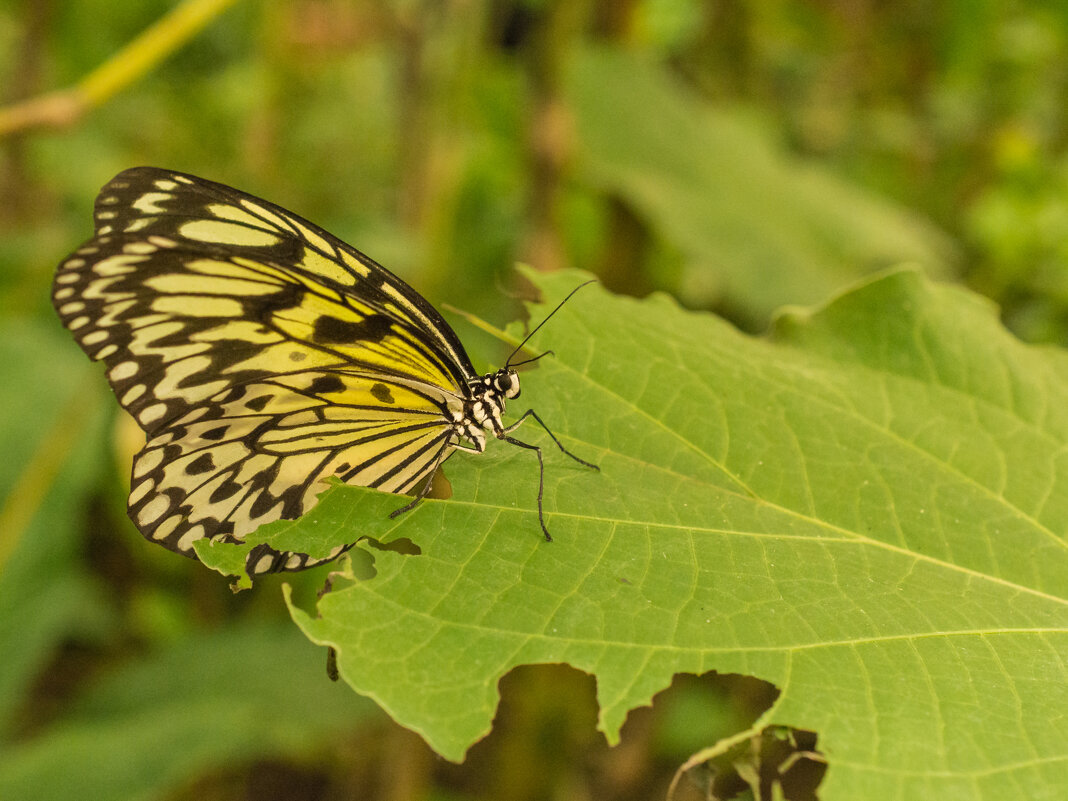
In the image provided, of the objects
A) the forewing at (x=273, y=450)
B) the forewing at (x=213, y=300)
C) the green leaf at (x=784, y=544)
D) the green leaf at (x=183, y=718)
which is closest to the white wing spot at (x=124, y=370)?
the forewing at (x=213, y=300)

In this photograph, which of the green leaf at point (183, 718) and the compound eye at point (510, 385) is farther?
the green leaf at point (183, 718)

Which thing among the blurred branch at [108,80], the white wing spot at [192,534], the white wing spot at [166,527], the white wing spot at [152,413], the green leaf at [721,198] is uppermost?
the blurred branch at [108,80]

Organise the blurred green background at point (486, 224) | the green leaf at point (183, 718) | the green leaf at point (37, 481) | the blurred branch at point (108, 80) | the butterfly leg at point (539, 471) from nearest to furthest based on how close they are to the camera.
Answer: the butterfly leg at point (539, 471) < the blurred branch at point (108, 80) < the green leaf at point (183, 718) < the green leaf at point (37, 481) < the blurred green background at point (486, 224)

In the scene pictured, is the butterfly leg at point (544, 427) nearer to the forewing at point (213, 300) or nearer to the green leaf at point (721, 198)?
the forewing at point (213, 300)

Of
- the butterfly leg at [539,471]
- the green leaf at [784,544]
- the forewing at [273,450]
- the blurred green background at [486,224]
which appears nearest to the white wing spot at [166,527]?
the forewing at [273,450]

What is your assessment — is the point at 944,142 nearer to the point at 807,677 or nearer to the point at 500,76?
the point at 500,76

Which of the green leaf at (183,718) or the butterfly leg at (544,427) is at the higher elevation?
the butterfly leg at (544,427)

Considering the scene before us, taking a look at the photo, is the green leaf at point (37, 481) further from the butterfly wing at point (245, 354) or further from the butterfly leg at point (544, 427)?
the butterfly leg at point (544, 427)

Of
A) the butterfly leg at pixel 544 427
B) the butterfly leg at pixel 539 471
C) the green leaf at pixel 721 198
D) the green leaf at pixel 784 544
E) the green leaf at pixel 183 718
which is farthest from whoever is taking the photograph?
the green leaf at pixel 721 198
